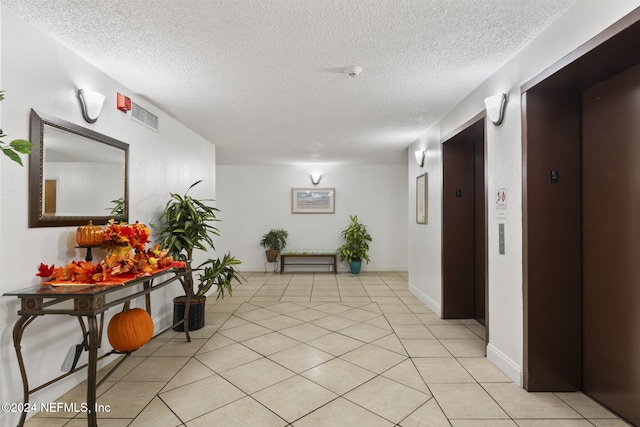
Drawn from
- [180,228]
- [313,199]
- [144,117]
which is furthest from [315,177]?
[144,117]

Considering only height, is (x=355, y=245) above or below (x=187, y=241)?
below

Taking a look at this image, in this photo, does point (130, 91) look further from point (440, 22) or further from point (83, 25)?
point (440, 22)

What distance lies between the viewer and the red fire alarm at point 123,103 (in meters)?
2.84

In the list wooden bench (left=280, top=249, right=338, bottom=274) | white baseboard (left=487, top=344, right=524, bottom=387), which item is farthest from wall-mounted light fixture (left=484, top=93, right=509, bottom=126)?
wooden bench (left=280, top=249, right=338, bottom=274)

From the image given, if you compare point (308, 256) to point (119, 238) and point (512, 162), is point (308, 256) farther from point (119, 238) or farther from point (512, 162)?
point (512, 162)

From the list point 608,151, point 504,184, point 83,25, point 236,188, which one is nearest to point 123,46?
point 83,25

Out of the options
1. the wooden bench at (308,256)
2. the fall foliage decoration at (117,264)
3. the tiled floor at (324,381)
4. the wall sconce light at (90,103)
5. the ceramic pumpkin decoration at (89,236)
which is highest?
the wall sconce light at (90,103)

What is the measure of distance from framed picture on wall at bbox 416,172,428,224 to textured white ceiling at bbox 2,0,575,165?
3.31 feet

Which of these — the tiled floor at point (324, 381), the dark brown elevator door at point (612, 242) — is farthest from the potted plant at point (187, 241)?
the dark brown elevator door at point (612, 242)

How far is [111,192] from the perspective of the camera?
2768 millimetres

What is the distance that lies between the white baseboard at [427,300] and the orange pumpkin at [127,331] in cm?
326

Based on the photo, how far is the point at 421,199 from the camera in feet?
15.5

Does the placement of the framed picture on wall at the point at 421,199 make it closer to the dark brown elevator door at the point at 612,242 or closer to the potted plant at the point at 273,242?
the dark brown elevator door at the point at 612,242

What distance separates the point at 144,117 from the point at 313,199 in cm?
465
